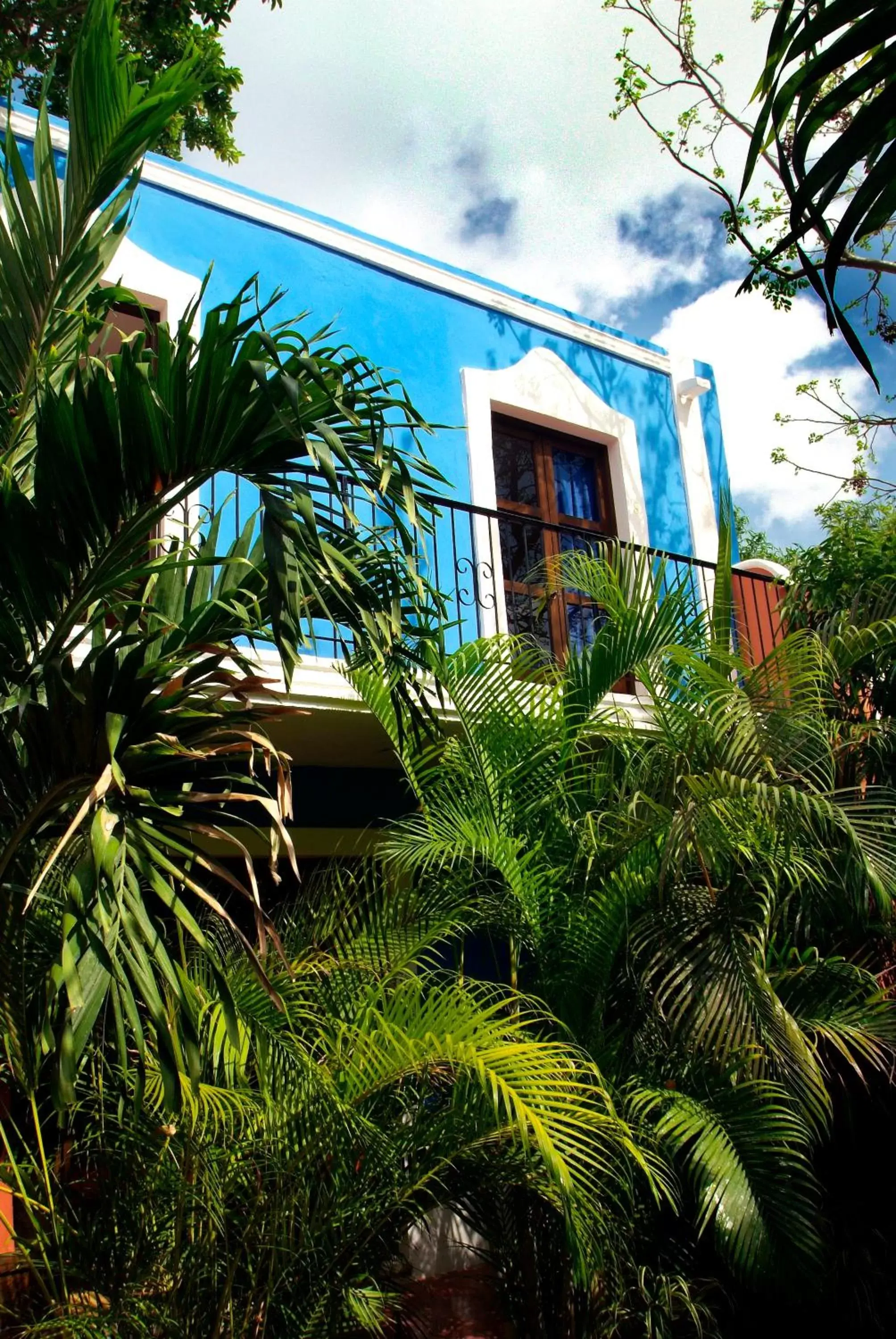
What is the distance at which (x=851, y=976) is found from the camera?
5129 mm

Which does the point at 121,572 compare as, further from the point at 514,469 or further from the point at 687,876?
the point at 514,469

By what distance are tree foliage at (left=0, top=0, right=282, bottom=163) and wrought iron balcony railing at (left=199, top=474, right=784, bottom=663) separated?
11.6ft

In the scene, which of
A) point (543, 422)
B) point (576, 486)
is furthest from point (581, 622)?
point (543, 422)

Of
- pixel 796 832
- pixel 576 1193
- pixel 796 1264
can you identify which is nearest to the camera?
pixel 576 1193

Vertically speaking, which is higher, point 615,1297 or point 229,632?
point 229,632

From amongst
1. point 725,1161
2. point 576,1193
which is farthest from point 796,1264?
point 576,1193

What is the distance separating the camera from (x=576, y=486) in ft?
28.8

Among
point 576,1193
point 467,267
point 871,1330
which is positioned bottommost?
point 871,1330

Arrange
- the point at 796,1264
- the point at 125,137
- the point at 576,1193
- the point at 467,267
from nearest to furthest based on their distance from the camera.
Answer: the point at 125,137, the point at 576,1193, the point at 796,1264, the point at 467,267

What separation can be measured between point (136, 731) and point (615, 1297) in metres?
2.95

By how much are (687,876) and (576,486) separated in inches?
167

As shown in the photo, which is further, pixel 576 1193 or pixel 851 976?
pixel 851 976

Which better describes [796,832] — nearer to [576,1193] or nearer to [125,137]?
[576,1193]

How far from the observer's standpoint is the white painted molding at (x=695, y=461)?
9.11 meters
